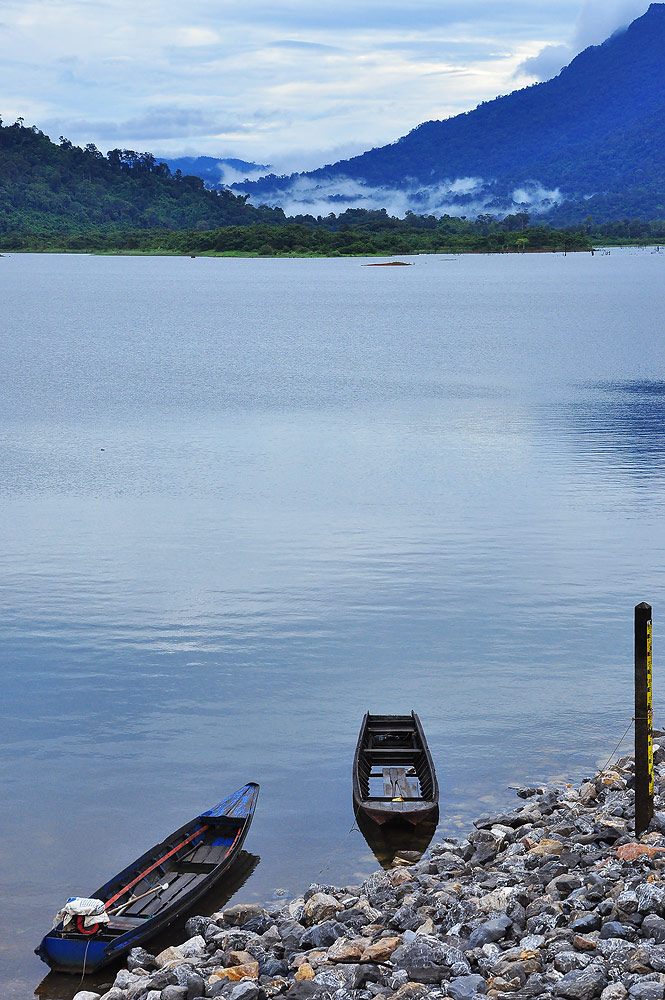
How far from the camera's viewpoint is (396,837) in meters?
15.5

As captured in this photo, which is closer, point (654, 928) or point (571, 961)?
point (571, 961)

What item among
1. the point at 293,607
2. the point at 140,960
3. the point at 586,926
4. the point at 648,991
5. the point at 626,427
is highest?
the point at 626,427

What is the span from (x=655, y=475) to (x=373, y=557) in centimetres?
1326

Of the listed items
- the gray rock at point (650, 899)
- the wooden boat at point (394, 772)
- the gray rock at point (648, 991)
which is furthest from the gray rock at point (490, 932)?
the wooden boat at point (394, 772)

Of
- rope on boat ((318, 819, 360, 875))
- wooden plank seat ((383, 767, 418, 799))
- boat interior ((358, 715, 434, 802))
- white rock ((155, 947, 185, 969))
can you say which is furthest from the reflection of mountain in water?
white rock ((155, 947, 185, 969))

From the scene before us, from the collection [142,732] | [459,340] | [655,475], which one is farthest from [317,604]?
[459,340]

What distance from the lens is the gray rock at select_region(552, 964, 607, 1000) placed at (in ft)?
29.8

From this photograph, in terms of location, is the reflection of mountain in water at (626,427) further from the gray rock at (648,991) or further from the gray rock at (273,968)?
the gray rock at (648,991)

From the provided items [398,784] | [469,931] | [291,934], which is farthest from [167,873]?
[469,931]

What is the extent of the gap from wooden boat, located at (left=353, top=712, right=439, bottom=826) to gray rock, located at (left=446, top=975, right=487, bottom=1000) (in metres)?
5.68

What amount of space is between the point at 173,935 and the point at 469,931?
3787mm

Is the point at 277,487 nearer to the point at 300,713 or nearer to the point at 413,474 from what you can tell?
the point at 413,474

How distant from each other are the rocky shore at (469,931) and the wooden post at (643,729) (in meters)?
0.18

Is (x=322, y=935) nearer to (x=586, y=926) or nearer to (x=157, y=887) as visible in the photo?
(x=586, y=926)
